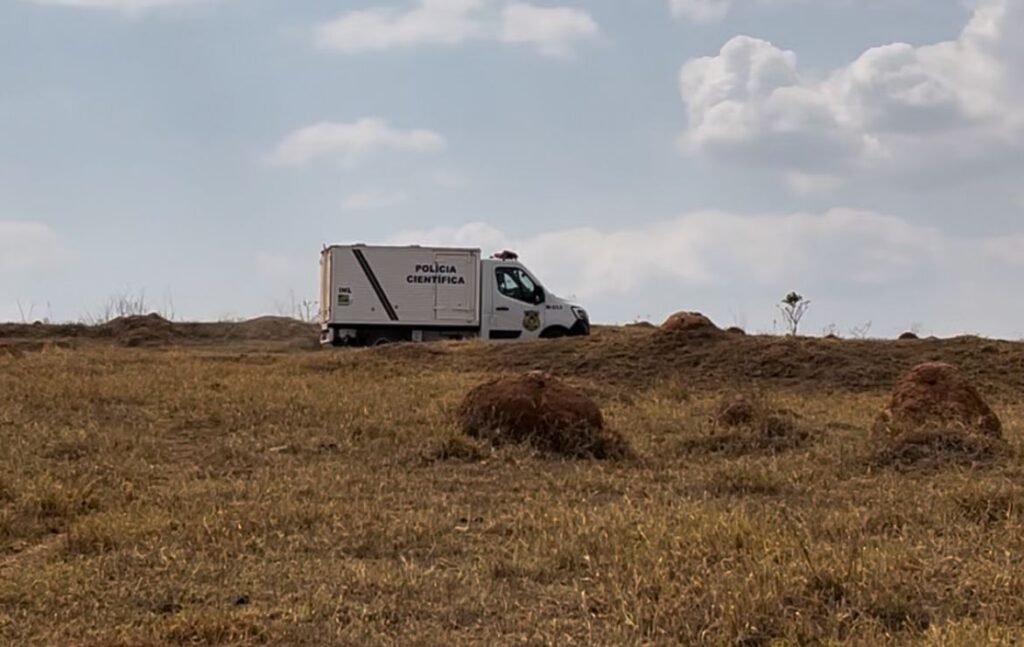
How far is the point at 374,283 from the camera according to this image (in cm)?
2809

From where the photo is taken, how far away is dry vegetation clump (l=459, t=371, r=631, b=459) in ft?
33.0

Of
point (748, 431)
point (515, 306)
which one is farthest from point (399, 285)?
point (748, 431)

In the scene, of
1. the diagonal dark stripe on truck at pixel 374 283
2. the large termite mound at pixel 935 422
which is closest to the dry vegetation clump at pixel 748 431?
the large termite mound at pixel 935 422

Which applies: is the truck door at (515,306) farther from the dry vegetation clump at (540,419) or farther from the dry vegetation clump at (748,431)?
the dry vegetation clump at (540,419)

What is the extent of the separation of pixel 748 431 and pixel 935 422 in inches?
68.0

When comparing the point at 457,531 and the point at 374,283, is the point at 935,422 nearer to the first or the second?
the point at 457,531

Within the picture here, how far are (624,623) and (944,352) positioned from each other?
56.0 feet

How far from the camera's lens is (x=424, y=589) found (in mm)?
5418

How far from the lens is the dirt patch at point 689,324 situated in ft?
69.1

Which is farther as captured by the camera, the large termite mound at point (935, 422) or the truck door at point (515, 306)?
the truck door at point (515, 306)

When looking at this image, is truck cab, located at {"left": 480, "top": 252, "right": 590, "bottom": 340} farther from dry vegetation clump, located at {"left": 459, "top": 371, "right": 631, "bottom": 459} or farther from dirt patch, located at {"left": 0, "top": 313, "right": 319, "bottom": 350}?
dry vegetation clump, located at {"left": 459, "top": 371, "right": 631, "bottom": 459}

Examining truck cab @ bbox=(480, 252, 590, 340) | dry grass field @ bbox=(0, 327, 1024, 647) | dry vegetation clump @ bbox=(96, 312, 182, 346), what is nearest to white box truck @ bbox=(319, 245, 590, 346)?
truck cab @ bbox=(480, 252, 590, 340)

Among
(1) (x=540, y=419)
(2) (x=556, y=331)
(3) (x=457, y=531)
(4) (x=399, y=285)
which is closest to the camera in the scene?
(3) (x=457, y=531)

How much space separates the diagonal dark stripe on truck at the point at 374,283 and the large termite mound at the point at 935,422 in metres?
18.4
